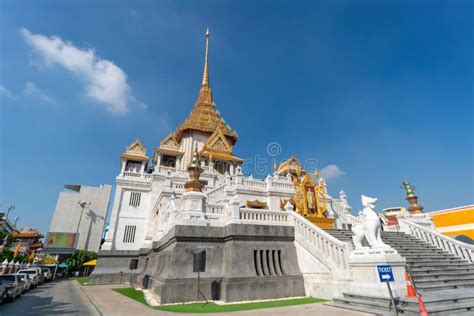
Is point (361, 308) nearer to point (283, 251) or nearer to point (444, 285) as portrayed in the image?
point (444, 285)

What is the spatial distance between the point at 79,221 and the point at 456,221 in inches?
2252

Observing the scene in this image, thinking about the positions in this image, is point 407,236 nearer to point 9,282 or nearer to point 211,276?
point 211,276

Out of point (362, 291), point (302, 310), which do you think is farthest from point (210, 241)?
point (362, 291)

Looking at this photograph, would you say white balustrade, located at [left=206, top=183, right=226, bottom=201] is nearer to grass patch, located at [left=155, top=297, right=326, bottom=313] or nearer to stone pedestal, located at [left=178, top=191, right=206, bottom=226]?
stone pedestal, located at [left=178, top=191, right=206, bottom=226]

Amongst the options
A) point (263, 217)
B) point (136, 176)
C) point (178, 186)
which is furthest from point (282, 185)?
point (136, 176)

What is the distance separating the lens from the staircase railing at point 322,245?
31.9ft

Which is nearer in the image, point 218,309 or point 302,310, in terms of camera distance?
point 302,310

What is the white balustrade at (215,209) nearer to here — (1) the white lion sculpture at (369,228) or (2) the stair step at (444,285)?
(1) the white lion sculpture at (369,228)

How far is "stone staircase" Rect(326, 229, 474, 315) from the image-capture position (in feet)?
21.5

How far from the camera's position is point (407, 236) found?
47.7ft

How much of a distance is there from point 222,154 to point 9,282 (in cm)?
2387

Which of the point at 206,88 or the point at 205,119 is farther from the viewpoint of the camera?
the point at 206,88

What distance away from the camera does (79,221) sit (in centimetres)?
4800

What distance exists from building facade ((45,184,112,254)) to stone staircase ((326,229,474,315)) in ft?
155
